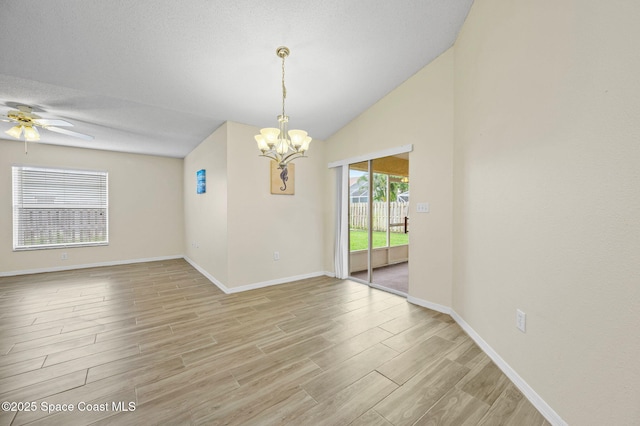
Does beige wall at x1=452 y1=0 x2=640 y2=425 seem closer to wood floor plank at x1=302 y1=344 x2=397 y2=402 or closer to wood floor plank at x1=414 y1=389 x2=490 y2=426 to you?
Result: wood floor plank at x1=414 y1=389 x2=490 y2=426

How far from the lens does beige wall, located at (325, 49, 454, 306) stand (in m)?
2.93

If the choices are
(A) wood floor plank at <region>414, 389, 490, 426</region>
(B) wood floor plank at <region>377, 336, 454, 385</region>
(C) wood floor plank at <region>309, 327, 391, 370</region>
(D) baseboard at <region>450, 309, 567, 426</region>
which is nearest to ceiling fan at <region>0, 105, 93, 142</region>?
(C) wood floor plank at <region>309, 327, 391, 370</region>

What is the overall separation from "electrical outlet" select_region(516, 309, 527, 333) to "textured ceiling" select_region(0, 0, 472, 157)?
8.96ft

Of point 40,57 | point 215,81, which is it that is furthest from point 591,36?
point 40,57

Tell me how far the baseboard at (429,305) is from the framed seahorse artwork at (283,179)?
255 cm

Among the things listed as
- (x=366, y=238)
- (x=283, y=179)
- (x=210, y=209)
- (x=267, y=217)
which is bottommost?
(x=366, y=238)

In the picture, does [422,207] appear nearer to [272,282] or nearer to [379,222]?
[379,222]

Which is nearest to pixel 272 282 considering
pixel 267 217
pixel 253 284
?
pixel 253 284

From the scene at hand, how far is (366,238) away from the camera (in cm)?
434

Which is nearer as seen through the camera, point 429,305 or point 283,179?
point 429,305

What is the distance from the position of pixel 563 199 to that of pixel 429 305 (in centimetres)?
210

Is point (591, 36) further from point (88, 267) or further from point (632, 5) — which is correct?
point (88, 267)

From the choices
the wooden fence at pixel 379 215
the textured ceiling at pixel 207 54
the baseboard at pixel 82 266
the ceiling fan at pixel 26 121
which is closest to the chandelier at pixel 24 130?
the ceiling fan at pixel 26 121

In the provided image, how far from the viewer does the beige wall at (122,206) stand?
178 inches
